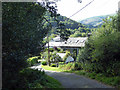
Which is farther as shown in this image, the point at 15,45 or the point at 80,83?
the point at 80,83

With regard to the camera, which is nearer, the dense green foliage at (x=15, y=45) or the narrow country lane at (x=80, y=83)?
the dense green foliage at (x=15, y=45)

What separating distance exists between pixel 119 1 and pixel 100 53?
6.85 meters

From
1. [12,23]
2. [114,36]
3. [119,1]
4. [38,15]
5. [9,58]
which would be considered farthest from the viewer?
[119,1]

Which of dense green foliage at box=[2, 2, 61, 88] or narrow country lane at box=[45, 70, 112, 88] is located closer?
dense green foliage at box=[2, 2, 61, 88]

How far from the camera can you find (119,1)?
13.5 metres

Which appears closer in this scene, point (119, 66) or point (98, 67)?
point (119, 66)

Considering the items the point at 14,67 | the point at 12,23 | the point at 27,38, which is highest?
the point at 12,23

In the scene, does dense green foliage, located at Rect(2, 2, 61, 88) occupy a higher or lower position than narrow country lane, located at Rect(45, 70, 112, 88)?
higher

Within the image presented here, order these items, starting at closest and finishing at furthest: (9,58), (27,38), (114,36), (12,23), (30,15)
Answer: (9,58), (12,23), (27,38), (30,15), (114,36)

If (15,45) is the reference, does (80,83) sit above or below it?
below

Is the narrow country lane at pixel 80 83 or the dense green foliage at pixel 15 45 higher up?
the dense green foliage at pixel 15 45

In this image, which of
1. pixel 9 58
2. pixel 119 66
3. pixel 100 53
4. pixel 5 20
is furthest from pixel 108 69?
pixel 5 20

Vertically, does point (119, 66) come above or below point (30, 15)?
below

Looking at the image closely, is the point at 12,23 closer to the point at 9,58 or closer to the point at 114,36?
the point at 9,58
